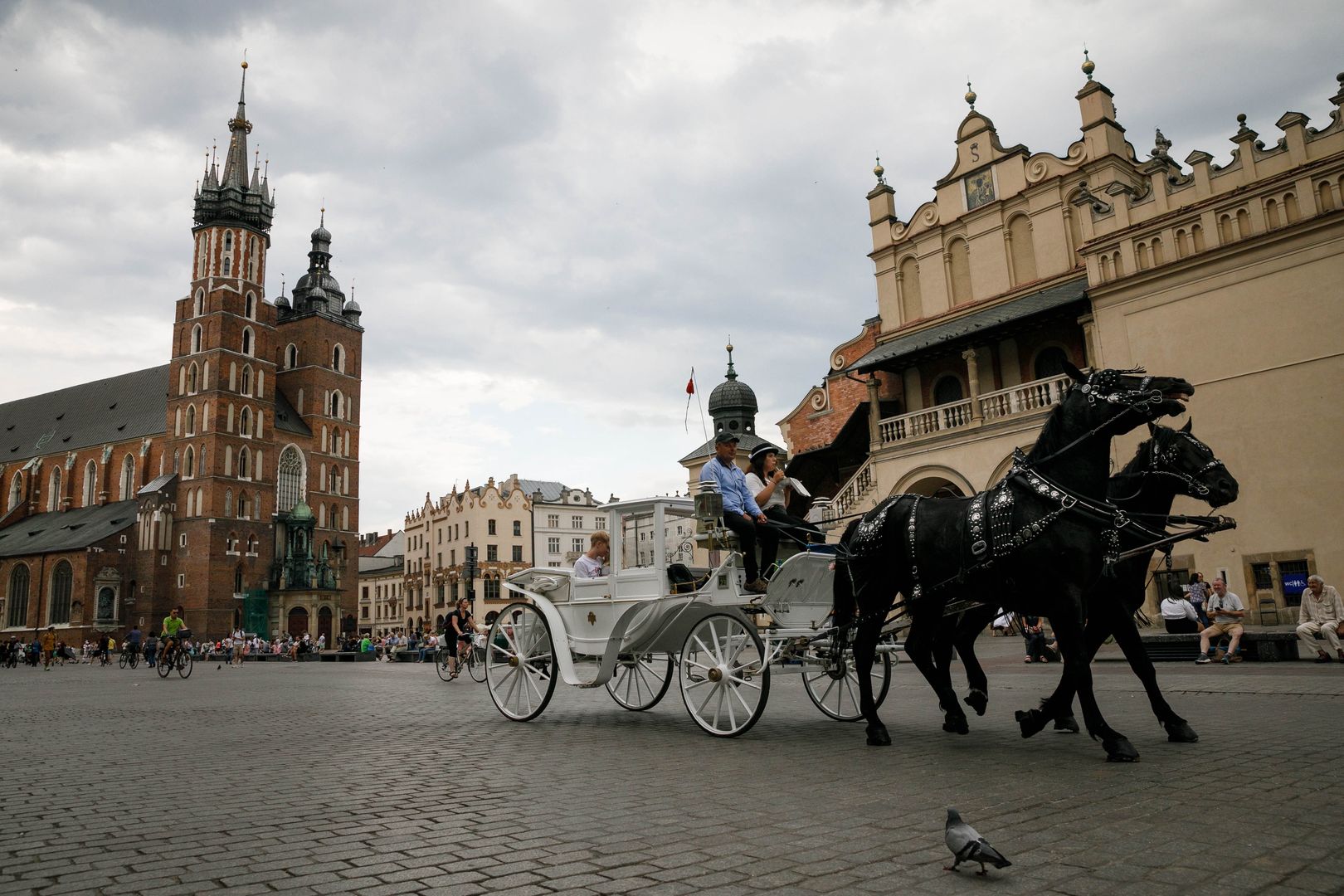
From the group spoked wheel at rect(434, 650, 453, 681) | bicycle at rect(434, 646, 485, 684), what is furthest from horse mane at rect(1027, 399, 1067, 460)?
spoked wheel at rect(434, 650, 453, 681)

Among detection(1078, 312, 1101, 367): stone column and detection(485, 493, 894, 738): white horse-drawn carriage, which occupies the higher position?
detection(1078, 312, 1101, 367): stone column

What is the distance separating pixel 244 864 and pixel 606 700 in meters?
8.78

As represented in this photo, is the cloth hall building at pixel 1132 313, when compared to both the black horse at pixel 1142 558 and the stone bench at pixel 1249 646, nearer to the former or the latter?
the stone bench at pixel 1249 646

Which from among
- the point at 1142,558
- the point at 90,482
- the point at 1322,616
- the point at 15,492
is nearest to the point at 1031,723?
the point at 1142,558

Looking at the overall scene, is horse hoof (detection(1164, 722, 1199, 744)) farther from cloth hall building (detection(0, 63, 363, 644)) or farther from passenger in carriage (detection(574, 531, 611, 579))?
cloth hall building (detection(0, 63, 363, 644))

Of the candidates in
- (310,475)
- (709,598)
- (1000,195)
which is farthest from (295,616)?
(709,598)

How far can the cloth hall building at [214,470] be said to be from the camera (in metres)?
64.7

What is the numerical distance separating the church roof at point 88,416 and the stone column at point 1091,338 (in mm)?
70503

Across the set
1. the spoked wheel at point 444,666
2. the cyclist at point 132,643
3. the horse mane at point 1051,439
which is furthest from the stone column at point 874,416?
the cyclist at point 132,643

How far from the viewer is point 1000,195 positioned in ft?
84.9

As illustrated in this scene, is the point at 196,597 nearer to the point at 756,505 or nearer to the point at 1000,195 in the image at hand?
the point at 1000,195

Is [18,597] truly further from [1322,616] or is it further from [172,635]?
[1322,616]

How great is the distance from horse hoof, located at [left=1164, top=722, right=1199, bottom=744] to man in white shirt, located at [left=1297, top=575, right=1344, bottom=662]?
9.29 meters

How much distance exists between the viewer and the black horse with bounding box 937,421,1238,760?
624 centimetres
